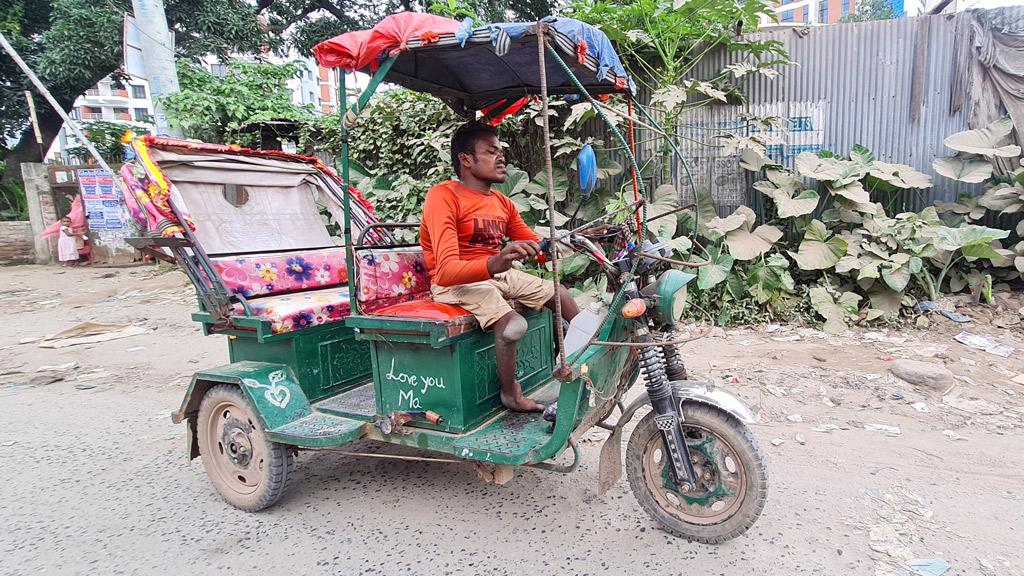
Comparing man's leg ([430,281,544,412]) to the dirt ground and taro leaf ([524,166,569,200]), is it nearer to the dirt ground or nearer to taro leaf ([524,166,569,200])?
the dirt ground

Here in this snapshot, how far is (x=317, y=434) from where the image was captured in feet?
9.86

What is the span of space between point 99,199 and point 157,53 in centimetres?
610

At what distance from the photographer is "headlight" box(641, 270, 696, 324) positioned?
256 cm

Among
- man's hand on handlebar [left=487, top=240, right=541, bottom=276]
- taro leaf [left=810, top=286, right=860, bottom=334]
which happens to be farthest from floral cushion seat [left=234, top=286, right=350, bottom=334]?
taro leaf [left=810, top=286, right=860, bottom=334]

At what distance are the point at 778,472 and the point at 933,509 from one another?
2.43ft

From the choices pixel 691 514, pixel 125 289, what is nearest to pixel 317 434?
pixel 691 514

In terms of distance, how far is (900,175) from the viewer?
6.55m

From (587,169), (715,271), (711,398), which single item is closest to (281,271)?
(587,169)

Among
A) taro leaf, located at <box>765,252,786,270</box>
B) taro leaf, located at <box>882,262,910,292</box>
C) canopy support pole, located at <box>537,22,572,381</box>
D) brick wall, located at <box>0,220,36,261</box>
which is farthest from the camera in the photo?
brick wall, located at <box>0,220,36,261</box>

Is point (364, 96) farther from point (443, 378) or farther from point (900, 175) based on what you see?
point (900, 175)

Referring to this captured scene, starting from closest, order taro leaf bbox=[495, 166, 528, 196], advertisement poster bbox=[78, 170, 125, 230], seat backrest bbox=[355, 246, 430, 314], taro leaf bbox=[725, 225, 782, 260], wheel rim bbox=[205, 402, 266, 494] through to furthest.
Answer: seat backrest bbox=[355, 246, 430, 314] → wheel rim bbox=[205, 402, 266, 494] → taro leaf bbox=[725, 225, 782, 260] → taro leaf bbox=[495, 166, 528, 196] → advertisement poster bbox=[78, 170, 125, 230]

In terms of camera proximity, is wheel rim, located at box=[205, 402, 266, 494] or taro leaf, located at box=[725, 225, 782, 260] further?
taro leaf, located at box=[725, 225, 782, 260]

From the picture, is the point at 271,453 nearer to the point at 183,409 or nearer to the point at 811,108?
the point at 183,409

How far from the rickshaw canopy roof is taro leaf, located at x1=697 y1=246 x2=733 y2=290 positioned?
11.1ft
